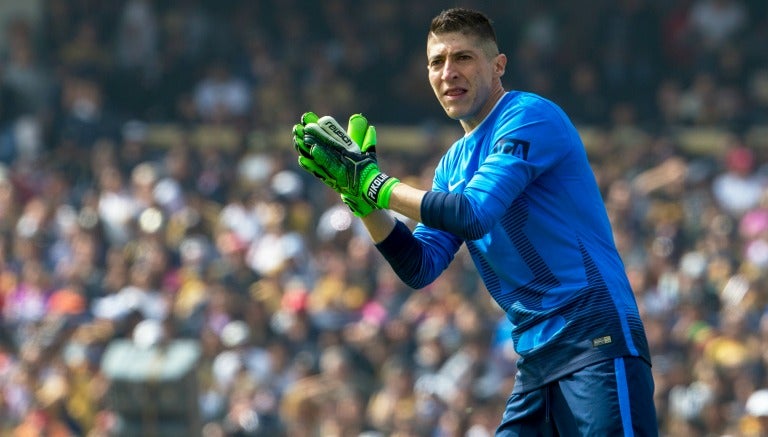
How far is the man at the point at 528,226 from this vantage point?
482 cm

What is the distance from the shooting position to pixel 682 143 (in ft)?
53.2

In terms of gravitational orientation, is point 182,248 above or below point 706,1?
below

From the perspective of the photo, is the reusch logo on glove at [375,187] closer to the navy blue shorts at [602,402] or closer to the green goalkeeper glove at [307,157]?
the green goalkeeper glove at [307,157]

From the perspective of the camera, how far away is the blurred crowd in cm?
1129

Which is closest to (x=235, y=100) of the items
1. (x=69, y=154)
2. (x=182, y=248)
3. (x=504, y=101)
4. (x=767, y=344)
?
(x=69, y=154)

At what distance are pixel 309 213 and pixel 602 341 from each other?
9082 mm

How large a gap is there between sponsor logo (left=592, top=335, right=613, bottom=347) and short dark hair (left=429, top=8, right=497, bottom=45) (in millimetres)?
1078

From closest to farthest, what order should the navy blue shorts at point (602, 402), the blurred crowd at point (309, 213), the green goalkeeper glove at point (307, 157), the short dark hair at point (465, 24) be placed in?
the navy blue shorts at point (602, 402)
the green goalkeeper glove at point (307, 157)
the short dark hair at point (465, 24)
the blurred crowd at point (309, 213)

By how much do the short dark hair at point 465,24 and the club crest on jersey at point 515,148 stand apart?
1.40 ft

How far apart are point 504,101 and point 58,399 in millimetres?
7494

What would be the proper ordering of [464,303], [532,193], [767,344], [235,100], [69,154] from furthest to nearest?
[235,100], [69,154], [464,303], [767,344], [532,193]

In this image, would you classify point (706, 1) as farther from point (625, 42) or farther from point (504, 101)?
point (504, 101)

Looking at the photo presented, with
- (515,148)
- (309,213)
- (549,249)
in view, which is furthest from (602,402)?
(309,213)

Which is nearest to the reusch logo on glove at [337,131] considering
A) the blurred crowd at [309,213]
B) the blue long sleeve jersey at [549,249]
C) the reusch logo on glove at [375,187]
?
the reusch logo on glove at [375,187]
